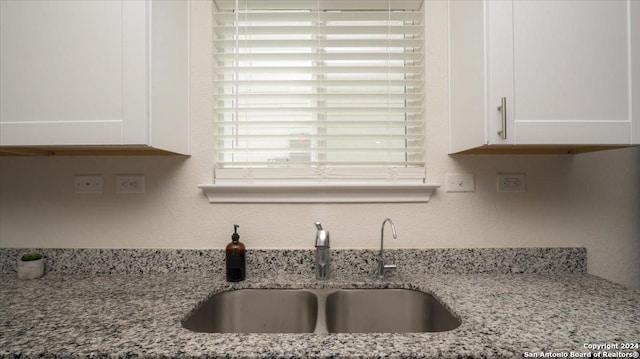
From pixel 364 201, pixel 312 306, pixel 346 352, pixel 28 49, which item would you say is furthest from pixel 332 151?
pixel 28 49

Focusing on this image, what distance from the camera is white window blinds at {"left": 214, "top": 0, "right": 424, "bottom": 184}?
141cm

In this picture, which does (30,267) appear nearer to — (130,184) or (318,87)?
(130,184)

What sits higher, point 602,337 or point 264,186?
point 264,186

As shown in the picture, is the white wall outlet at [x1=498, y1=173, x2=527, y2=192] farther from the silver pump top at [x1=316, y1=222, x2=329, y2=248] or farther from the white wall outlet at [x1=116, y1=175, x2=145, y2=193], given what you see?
the white wall outlet at [x1=116, y1=175, x2=145, y2=193]

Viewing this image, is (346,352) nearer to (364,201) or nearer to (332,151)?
(364,201)

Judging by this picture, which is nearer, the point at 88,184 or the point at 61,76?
the point at 61,76

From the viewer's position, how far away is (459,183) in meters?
1.40

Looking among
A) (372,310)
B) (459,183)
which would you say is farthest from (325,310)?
(459,183)

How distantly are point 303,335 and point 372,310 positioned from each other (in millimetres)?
506

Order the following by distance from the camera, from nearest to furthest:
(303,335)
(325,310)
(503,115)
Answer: (303,335)
(503,115)
(325,310)

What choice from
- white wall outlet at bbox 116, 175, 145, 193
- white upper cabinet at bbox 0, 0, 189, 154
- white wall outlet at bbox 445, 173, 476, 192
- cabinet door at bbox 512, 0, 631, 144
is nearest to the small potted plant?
white wall outlet at bbox 116, 175, 145, 193

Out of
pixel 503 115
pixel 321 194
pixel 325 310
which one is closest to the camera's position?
pixel 503 115

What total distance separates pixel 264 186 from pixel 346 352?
2.63 ft

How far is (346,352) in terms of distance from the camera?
2.37ft
